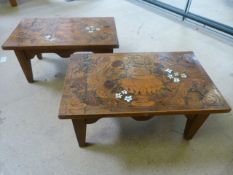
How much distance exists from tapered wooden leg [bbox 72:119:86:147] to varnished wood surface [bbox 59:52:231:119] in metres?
0.11

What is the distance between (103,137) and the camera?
133 centimetres

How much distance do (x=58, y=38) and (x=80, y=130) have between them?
794 millimetres

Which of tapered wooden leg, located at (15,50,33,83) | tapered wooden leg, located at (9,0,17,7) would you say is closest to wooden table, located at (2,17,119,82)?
tapered wooden leg, located at (15,50,33,83)

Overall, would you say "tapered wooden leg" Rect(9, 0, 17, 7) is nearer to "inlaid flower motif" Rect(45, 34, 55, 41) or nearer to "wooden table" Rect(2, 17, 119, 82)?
"wooden table" Rect(2, 17, 119, 82)

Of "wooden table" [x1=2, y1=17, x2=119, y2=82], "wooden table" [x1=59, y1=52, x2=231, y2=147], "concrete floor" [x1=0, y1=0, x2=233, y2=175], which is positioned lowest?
"concrete floor" [x1=0, y1=0, x2=233, y2=175]

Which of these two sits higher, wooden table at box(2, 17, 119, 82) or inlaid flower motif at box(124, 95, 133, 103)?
wooden table at box(2, 17, 119, 82)

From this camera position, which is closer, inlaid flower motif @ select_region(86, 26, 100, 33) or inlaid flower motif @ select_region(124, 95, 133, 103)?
inlaid flower motif @ select_region(124, 95, 133, 103)

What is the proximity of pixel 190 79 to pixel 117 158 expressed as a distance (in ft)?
2.21

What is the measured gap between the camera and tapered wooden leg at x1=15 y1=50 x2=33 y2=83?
4.93ft

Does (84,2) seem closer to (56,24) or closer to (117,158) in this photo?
(56,24)

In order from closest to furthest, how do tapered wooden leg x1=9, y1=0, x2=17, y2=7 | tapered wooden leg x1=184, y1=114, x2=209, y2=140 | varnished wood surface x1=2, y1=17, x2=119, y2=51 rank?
tapered wooden leg x1=184, y1=114, x2=209, y2=140 → varnished wood surface x1=2, y1=17, x2=119, y2=51 → tapered wooden leg x1=9, y1=0, x2=17, y2=7

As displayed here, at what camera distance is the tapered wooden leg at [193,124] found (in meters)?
1.12

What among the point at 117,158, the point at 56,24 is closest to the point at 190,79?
the point at 117,158

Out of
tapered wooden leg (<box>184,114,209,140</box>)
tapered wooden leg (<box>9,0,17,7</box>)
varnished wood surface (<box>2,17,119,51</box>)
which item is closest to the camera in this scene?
tapered wooden leg (<box>184,114,209,140</box>)
